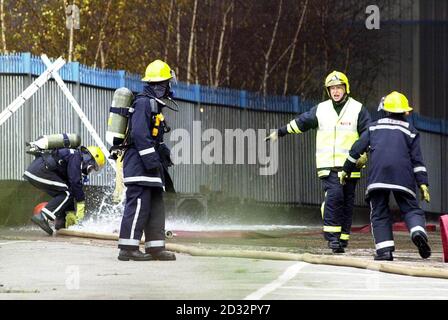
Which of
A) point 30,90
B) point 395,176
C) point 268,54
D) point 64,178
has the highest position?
point 268,54

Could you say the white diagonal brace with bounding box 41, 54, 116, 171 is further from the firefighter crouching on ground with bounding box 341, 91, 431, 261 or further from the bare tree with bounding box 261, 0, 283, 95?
the bare tree with bounding box 261, 0, 283, 95

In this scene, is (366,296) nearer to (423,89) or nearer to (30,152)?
(30,152)

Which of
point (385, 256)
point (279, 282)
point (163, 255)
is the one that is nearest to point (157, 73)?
point (163, 255)

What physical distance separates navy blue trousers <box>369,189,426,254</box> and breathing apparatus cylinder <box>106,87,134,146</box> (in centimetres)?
278

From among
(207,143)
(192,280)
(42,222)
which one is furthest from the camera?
(207,143)

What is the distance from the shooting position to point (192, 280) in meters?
12.4

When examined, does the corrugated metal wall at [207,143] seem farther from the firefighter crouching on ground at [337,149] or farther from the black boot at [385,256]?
the black boot at [385,256]

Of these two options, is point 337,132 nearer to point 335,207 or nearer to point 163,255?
point 335,207

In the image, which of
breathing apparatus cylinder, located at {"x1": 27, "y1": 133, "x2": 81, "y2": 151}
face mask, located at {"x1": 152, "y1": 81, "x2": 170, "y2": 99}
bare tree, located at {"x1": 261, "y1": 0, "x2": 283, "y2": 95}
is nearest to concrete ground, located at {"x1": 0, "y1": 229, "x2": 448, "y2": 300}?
face mask, located at {"x1": 152, "y1": 81, "x2": 170, "y2": 99}

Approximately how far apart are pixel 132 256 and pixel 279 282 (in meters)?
2.78

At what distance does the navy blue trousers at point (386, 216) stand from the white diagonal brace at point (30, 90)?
28.7 feet

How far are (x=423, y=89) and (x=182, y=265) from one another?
28.6 m

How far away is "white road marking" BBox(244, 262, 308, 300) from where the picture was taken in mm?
11000
